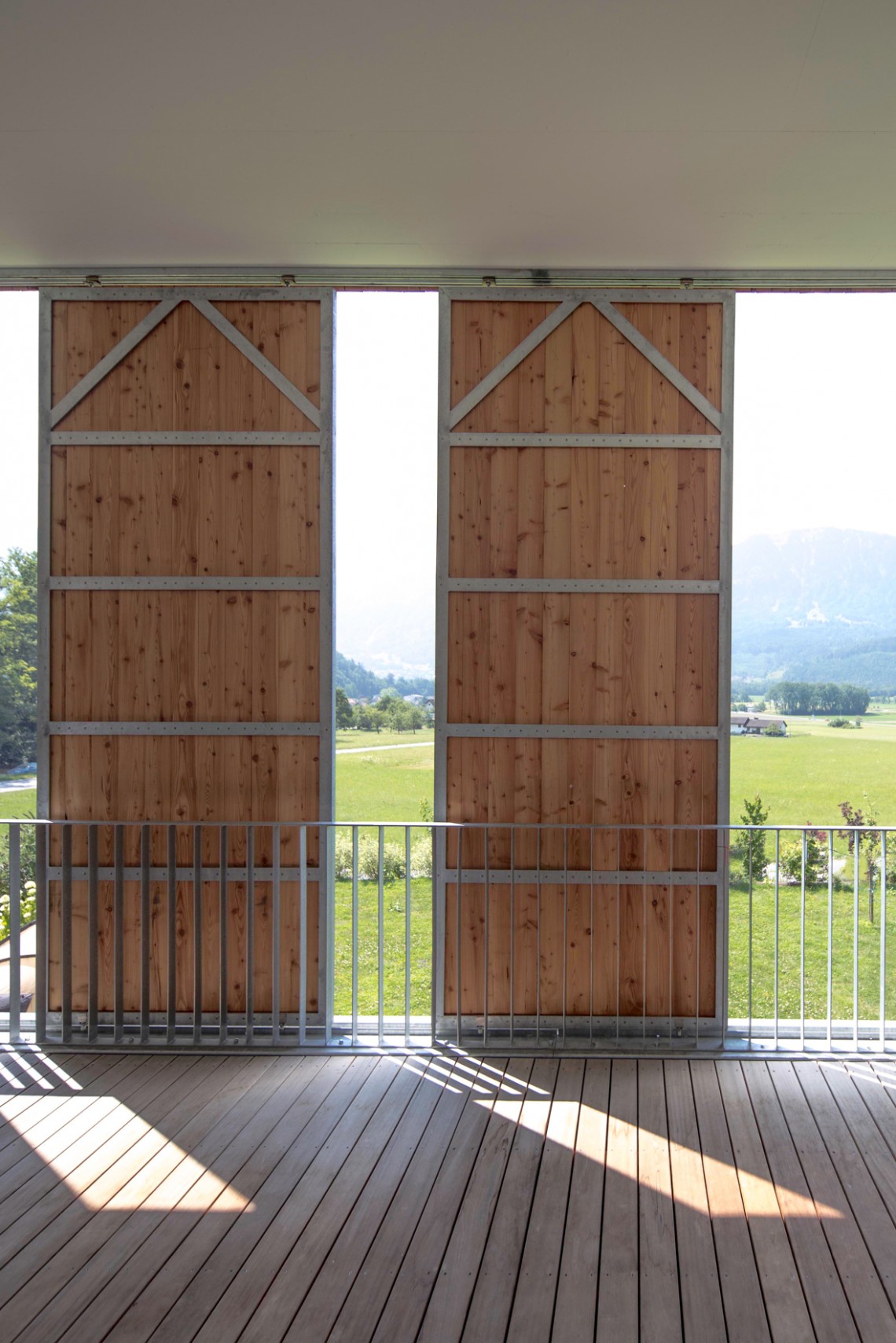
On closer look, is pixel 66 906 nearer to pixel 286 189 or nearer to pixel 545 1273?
pixel 545 1273

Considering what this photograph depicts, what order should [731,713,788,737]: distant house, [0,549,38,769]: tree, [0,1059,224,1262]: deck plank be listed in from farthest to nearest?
1. [0,549,38,769]: tree
2. [731,713,788,737]: distant house
3. [0,1059,224,1262]: deck plank

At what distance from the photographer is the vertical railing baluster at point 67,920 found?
12.1 feet

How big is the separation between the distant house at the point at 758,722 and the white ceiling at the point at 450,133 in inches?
112

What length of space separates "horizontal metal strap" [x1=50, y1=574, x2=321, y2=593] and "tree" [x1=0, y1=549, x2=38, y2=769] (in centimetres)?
262

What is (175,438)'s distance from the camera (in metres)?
3.86

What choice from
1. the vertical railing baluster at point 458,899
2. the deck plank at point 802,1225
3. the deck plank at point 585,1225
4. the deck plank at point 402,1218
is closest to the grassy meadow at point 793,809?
the vertical railing baluster at point 458,899

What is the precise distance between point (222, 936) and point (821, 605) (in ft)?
19.3

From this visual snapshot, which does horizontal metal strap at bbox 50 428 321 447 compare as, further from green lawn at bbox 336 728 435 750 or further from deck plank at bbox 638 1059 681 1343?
green lawn at bbox 336 728 435 750

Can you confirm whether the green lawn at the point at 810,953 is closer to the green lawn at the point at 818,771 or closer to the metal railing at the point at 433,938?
the green lawn at the point at 818,771

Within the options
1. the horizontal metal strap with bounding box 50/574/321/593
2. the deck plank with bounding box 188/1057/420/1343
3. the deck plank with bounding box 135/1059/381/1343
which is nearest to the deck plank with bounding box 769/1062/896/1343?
the deck plank with bounding box 188/1057/420/1343

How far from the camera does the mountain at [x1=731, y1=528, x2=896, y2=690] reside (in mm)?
6895

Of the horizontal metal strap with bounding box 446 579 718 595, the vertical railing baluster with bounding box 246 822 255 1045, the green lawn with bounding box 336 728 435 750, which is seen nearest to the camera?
the vertical railing baluster with bounding box 246 822 255 1045

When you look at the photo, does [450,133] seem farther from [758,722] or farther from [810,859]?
[810,859]

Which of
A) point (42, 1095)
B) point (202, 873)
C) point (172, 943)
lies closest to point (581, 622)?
point (202, 873)
